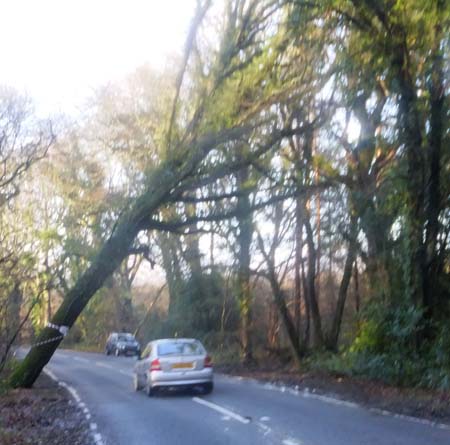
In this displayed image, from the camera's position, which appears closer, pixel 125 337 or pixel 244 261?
pixel 244 261

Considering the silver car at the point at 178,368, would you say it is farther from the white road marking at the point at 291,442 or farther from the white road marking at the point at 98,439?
the white road marking at the point at 291,442

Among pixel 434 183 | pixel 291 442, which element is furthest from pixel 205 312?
pixel 291 442

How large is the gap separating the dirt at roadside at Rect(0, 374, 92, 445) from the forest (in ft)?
4.17

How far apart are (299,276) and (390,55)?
12620 mm

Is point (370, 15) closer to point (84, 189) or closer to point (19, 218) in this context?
point (19, 218)

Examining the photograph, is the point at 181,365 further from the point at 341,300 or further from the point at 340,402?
the point at 341,300

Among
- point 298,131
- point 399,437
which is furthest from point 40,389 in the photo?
point 399,437

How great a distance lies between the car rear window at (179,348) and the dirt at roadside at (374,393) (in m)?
3.00

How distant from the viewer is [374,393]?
57.6 ft

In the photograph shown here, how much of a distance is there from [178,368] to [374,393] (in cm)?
526

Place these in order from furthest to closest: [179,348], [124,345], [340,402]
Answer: [124,345] < [179,348] < [340,402]

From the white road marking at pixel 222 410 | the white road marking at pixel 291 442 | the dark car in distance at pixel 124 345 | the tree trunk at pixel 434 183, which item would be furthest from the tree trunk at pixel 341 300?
the dark car in distance at pixel 124 345

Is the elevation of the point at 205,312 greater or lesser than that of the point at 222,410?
greater

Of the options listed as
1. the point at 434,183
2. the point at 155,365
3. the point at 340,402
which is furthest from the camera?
the point at 155,365
